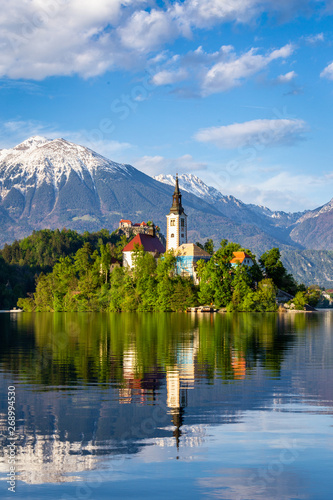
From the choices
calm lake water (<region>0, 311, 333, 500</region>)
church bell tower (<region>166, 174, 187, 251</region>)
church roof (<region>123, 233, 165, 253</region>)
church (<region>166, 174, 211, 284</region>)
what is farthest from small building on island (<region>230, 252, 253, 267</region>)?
calm lake water (<region>0, 311, 333, 500</region>)

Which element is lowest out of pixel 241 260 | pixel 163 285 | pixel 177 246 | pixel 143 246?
pixel 163 285

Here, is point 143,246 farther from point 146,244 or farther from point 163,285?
point 163,285

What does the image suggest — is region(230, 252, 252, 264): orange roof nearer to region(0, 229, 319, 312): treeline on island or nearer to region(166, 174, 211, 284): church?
region(0, 229, 319, 312): treeline on island

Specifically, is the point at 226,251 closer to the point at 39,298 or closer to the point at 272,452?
the point at 39,298

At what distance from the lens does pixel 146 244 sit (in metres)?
192

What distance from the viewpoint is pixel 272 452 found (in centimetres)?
1770

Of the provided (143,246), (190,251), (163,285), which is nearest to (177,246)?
(143,246)

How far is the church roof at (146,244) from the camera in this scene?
187 meters

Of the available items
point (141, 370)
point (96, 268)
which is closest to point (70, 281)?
point (96, 268)

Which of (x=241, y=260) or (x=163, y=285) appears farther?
(x=241, y=260)

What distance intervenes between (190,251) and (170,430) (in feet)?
487

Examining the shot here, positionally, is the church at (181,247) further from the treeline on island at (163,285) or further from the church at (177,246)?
the treeline on island at (163,285)

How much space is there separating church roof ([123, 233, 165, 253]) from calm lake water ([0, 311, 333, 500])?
148 meters

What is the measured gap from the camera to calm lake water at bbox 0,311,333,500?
1523cm
